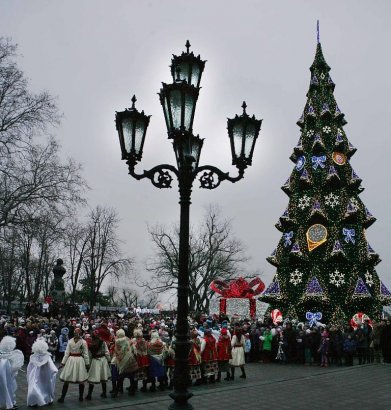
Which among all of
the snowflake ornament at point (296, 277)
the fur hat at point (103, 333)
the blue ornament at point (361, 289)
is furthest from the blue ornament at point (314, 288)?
the fur hat at point (103, 333)

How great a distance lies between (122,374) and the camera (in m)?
11.9

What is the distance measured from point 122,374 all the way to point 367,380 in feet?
23.7

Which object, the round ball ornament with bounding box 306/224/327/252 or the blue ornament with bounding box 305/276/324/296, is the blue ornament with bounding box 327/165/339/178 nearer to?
the round ball ornament with bounding box 306/224/327/252

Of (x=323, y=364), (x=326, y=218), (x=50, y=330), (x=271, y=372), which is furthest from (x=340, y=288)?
(x=50, y=330)

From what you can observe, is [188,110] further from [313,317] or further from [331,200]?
[331,200]

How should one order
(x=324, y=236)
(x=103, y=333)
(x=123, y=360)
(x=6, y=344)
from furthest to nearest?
1. (x=324, y=236)
2. (x=103, y=333)
3. (x=123, y=360)
4. (x=6, y=344)

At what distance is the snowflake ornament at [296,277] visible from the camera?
2498 centimetres

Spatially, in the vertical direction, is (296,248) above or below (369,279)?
above

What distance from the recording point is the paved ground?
10031 mm

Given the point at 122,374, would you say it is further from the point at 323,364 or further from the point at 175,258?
the point at 175,258

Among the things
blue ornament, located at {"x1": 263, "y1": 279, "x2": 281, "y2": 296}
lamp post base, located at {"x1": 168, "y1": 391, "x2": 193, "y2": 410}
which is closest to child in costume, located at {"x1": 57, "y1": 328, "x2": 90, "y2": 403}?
lamp post base, located at {"x1": 168, "y1": 391, "x2": 193, "y2": 410}

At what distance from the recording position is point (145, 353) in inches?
494

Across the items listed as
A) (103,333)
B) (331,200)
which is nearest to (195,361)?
(103,333)

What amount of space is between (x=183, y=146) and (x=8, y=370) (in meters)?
6.28
